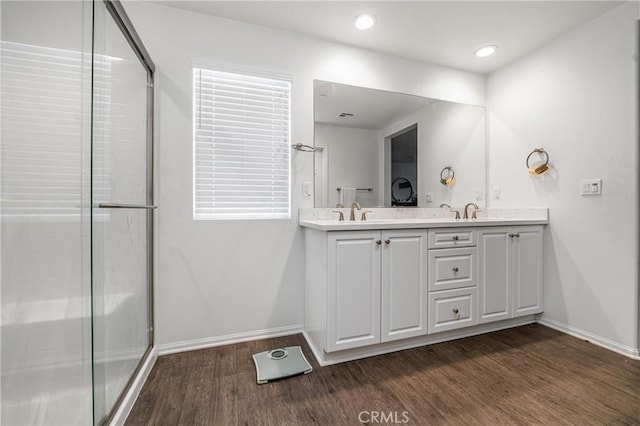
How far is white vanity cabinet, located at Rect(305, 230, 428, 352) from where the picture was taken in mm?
1620

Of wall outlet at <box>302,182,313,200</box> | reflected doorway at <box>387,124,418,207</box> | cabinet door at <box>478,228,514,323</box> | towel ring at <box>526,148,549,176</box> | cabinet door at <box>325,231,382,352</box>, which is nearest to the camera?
cabinet door at <box>325,231,382,352</box>

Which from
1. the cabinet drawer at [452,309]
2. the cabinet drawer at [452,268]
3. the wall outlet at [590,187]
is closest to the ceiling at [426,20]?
the wall outlet at [590,187]

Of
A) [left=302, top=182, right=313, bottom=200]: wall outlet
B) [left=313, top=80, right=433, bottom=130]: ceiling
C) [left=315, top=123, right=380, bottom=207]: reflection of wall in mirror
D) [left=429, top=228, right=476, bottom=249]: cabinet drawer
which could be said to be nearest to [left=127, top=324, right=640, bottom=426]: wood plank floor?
[left=429, top=228, right=476, bottom=249]: cabinet drawer

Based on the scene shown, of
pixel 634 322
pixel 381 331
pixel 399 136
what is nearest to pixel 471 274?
pixel 381 331

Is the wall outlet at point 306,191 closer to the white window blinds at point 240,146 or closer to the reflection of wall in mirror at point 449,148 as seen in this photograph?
the white window blinds at point 240,146

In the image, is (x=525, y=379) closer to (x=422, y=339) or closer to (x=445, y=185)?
(x=422, y=339)

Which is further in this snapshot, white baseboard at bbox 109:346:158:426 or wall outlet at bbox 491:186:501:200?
wall outlet at bbox 491:186:501:200

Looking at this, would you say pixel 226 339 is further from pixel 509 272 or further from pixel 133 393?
pixel 509 272

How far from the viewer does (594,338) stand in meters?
1.95

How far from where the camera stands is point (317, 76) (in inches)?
84.9

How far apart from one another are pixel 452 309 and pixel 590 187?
1.36 metres

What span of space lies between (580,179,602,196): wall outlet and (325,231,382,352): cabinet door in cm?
166

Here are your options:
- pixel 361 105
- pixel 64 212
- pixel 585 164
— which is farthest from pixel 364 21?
pixel 64 212

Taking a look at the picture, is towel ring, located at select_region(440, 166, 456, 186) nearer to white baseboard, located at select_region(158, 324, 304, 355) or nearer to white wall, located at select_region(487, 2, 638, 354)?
white wall, located at select_region(487, 2, 638, 354)
